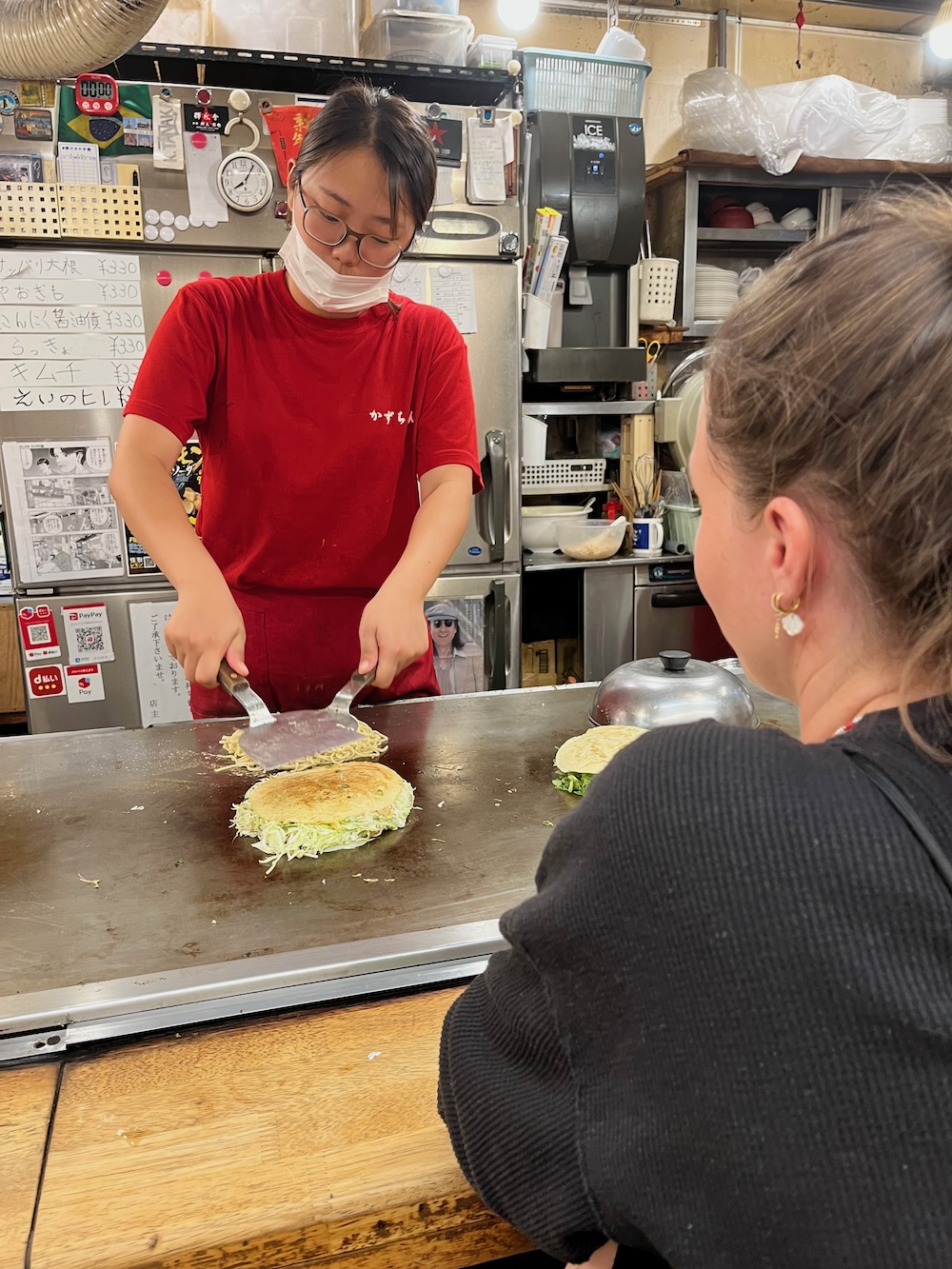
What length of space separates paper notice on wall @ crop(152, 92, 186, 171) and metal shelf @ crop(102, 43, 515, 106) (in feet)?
0.63

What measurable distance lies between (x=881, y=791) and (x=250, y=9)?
4419mm

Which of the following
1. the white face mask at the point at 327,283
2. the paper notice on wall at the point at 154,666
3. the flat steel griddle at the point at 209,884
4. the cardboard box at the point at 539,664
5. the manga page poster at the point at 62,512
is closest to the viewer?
the flat steel griddle at the point at 209,884

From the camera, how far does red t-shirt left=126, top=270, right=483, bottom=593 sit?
218 centimetres

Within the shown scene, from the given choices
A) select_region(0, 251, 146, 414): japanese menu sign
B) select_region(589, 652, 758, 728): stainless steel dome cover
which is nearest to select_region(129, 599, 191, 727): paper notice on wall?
select_region(0, 251, 146, 414): japanese menu sign

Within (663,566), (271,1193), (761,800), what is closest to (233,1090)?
(271,1193)

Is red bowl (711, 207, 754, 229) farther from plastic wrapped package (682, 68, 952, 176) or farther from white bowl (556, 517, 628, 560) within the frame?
white bowl (556, 517, 628, 560)

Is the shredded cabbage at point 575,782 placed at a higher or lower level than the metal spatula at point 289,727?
lower

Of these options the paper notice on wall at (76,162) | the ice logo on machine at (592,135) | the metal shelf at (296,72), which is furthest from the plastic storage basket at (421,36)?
the paper notice on wall at (76,162)

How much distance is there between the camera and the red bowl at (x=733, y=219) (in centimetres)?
498

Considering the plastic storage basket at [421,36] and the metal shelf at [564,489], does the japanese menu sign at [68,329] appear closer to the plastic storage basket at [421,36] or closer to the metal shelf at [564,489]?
the plastic storage basket at [421,36]

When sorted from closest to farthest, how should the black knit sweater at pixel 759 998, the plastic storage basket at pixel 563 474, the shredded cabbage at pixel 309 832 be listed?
1. the black knit sweater at pixel 759 998
2. the shredded cabbage at pixel 309 832
3. the plastic storage basket at pixel 563 474

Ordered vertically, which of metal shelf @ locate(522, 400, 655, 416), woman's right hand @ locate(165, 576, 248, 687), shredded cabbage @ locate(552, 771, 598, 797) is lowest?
shredded cabbage @ locate(552, 771, 598, 797)

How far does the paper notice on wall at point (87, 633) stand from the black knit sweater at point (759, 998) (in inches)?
135

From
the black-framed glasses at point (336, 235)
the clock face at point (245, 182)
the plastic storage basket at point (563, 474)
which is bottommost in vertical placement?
the plastic storage basket at point (563, 474)
